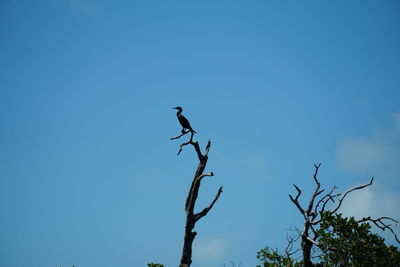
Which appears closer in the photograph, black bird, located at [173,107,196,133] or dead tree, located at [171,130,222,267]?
dead tree, located at [171,130,222,267]

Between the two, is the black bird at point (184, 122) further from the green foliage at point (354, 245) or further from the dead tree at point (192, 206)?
the green foliage at point (354, 245)

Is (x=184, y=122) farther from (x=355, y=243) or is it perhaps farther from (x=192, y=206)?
(x=355, y=243)

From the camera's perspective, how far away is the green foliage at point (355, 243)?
11.8 m

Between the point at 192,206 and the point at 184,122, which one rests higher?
the point at 184,122

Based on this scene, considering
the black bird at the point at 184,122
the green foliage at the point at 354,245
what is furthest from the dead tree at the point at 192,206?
the green foliage at the point at 354,245

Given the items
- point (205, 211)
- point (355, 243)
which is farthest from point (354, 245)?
point (205, 211)

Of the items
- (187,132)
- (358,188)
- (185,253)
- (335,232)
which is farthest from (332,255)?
(187,132)

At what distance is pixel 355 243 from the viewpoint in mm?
11922

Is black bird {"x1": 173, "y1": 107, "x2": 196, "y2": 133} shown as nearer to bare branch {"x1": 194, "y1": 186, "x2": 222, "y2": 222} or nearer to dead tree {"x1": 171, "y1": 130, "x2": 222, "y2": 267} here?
dead tree {"x1": 171, "y1": 130, "x2": 222, "y2": 267}

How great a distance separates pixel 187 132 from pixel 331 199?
557 centimetres

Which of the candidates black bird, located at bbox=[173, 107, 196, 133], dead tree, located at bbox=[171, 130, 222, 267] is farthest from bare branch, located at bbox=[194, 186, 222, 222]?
black bird, located at bbox=[173, 107, 196, 133]

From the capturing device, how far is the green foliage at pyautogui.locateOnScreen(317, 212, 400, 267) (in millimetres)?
11797

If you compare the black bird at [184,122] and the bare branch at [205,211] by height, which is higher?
the black bird at [184,122]

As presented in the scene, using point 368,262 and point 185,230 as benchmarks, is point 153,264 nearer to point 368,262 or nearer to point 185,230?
point 185,230
